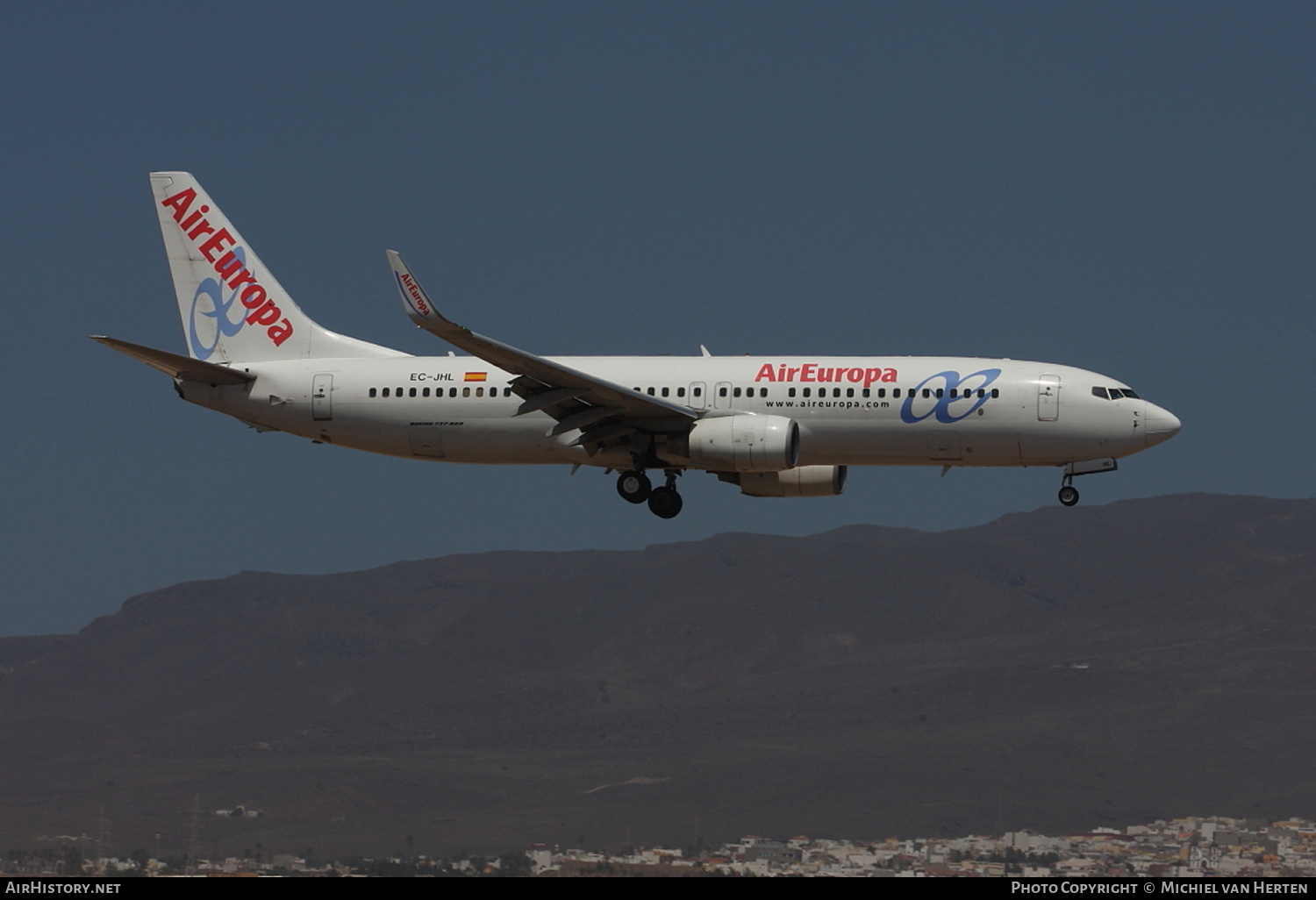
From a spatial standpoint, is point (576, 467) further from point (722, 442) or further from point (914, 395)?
point (914, 395)

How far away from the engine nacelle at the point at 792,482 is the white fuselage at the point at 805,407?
183 cm

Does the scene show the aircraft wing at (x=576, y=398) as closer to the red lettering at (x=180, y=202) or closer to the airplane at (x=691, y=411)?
the airplane at (x=691, y=411)

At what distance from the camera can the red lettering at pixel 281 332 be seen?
6266 centimetres

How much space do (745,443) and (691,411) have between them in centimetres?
237

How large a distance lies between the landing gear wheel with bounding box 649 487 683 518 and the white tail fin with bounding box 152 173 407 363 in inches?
373

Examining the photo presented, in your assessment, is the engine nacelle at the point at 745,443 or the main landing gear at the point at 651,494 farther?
the main landing gear at the point at 651,494

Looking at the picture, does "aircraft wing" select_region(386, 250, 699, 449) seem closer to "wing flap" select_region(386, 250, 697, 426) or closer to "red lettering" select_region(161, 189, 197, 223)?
"wing flap" select_region(386, 250, 697, 426)

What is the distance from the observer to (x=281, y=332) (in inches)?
2473

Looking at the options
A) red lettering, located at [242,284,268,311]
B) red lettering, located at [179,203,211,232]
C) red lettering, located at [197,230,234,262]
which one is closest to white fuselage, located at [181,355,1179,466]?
red lettering, located at [242,284,268,311]

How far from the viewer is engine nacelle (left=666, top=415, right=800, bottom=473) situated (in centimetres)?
5412

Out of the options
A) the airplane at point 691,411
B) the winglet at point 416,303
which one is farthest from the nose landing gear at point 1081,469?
the winglet at point 416,303

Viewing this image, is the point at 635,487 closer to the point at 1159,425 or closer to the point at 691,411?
the point at 691,411
